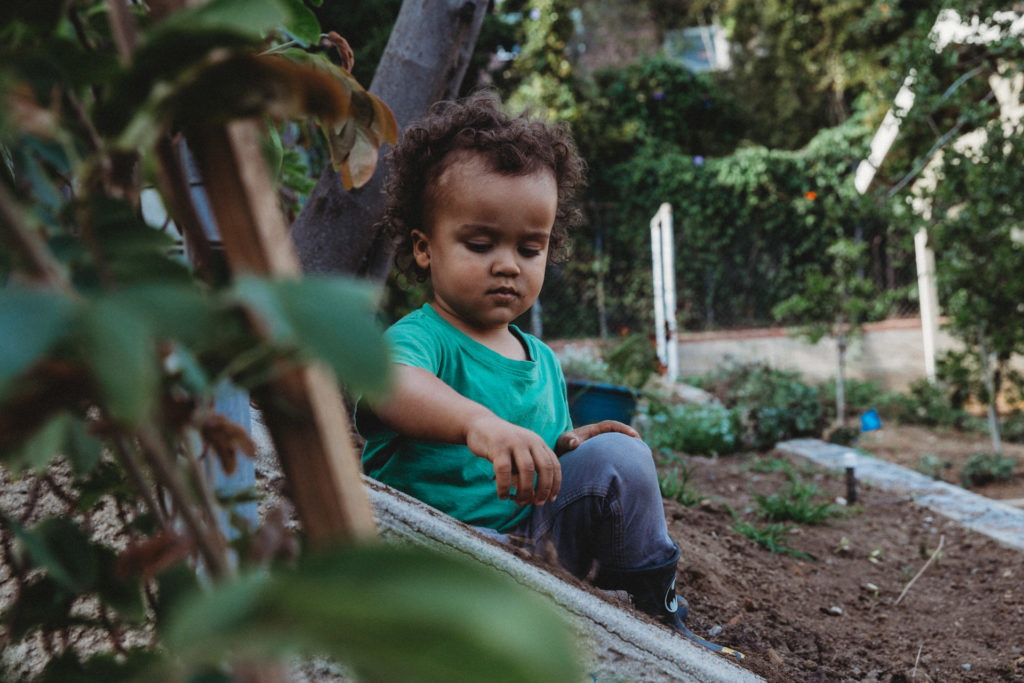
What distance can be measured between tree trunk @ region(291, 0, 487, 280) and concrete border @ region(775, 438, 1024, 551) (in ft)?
10.4

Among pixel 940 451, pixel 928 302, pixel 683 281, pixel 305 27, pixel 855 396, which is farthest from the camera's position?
pixel 683 281

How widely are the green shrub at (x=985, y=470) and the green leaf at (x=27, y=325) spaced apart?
20.2 feet

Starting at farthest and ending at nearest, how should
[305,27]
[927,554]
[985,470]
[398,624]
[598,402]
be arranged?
[985,470]
[598,402]
[927,554]
[305,27]
[398,624]

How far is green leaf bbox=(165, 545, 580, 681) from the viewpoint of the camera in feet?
0.83

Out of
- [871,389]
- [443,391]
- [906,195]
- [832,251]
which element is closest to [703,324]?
[871,389]

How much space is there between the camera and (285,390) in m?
0.37

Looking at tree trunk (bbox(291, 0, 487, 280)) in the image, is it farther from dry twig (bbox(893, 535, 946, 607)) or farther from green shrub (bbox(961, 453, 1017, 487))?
green shrub (bbox(961, 453, 1017, 487))

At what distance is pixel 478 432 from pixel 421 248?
952mm

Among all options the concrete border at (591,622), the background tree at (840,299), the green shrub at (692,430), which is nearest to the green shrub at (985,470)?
the green shrub at (692,430)

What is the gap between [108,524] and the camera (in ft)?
3.81

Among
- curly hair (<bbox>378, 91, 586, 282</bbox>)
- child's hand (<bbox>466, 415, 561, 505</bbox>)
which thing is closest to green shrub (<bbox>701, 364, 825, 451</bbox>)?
curly hair (<bbox>378, 91, 586, 282</bbox>)

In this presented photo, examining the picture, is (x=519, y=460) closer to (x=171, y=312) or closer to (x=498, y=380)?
(x=498, y=380)

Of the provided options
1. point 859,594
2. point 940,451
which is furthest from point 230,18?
point 940,451

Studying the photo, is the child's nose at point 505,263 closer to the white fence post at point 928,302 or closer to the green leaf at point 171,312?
the green leaf at point 171,312
